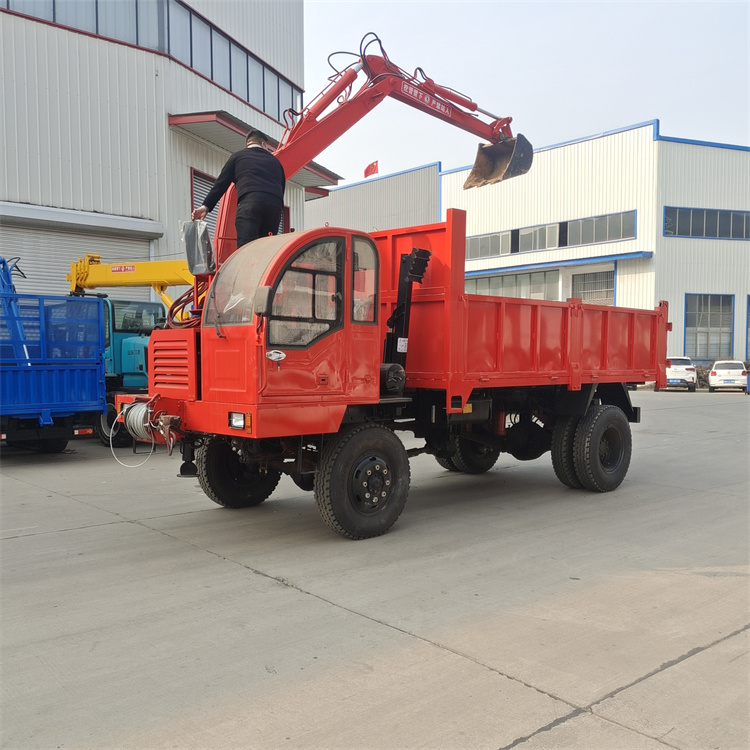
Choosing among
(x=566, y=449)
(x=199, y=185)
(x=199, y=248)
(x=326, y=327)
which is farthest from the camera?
(x=199, y=185)

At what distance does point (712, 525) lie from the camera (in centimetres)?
720

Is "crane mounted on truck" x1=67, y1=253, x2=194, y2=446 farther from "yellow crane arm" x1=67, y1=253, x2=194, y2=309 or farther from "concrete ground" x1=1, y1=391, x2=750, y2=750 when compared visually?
"concrete ground" x1=1, y1=391, x2=750, y2=750

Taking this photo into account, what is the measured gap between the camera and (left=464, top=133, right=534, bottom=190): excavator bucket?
33.1 feet

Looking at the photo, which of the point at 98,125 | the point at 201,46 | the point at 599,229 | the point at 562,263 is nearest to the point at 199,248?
the point at 98,125

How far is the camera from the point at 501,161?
10289 millimetres

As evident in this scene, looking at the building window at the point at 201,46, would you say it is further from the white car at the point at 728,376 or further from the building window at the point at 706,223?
the white car at the point at 728,376

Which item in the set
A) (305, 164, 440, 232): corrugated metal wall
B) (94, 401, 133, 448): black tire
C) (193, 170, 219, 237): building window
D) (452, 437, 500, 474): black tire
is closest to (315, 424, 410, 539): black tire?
(452, 437, 500, 474): black tire

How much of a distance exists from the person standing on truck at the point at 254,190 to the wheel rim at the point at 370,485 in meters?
2.37

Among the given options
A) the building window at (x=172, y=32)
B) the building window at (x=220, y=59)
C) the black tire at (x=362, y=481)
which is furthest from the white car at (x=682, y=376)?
the black tire at (x=362, y=481)

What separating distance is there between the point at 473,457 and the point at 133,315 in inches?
295

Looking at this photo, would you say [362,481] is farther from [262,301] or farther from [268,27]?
[268,27]

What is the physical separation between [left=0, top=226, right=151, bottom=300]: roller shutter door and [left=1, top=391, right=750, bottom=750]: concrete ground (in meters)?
10.1

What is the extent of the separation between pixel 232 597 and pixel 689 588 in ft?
10.9

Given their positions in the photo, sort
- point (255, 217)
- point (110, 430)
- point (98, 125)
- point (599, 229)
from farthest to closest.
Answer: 1. point (599, 229)
2. point (98, 125)
3. point (110, 430)
4. point (255, 217)
